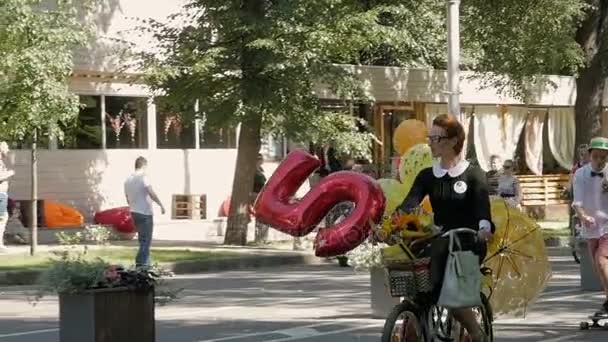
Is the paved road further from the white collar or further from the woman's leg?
the white collar

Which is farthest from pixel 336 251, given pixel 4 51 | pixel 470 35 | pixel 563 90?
pixel 563 90

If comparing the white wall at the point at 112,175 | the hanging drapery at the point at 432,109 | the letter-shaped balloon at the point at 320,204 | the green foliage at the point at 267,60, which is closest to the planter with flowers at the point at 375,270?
the letter-shaped balloon at the point at 320,204

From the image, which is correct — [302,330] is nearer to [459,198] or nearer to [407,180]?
[407,180]

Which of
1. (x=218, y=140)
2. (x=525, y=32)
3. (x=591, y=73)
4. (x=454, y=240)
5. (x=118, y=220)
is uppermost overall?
(x=525, y=32)

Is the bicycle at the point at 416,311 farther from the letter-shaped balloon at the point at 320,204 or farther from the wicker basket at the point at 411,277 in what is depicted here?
the letter-shaped balloon at the point at 320,204

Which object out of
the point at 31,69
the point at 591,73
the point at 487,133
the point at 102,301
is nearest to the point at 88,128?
the point at 31,69

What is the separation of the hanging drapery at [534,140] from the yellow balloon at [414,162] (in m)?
27.6

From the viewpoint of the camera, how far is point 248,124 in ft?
84.1

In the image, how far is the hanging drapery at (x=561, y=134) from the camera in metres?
40.8

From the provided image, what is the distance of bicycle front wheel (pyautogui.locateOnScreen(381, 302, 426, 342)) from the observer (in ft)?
29.6

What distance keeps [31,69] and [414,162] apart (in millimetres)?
10462

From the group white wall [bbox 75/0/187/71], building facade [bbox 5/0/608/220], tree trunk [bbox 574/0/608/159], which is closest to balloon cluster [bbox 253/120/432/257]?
building facade [bbox 5/0/608/220]

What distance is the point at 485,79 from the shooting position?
34.3m

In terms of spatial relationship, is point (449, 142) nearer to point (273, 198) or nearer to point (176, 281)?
point (273, 198)
